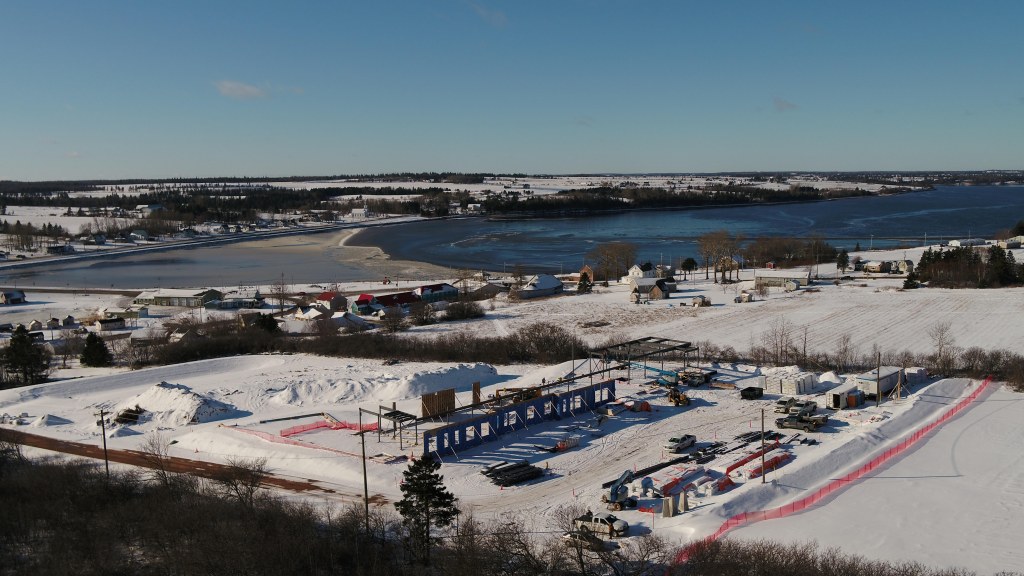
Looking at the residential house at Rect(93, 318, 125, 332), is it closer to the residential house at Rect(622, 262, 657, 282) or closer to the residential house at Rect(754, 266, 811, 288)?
the residential house at Rect(622, 262, 657, 282)

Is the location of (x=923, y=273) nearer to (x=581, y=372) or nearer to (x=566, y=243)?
(x=581, y=372)

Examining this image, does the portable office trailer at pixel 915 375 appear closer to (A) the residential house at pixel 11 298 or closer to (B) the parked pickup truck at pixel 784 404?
(B) the parked pickup truck at pixel 784 404

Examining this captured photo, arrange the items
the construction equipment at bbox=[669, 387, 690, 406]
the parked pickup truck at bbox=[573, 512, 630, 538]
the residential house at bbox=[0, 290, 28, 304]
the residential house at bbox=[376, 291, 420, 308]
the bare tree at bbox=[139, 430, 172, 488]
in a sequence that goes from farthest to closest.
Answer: the residential house at bbox=[0, 290, 28, 304] → the residential house at bbox=[376, 291, 420, 308] → the construction equipment at bbox=[669, 387, 690, 406] → the bare tree at bbox=[139, 430, 172, 488] → the parked pickup truck at bbox=[573, 512, 630, 538]

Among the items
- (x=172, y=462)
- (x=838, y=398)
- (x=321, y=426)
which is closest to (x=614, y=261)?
(x=838, y=398)

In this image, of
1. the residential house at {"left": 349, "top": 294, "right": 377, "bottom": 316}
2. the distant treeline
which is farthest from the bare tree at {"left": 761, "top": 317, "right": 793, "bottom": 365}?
the distant treeline

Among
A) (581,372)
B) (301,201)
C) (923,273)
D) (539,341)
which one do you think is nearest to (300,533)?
(581,372)

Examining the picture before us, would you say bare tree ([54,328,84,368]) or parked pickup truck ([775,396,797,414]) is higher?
parked pickup truck ([775,396,797,414])

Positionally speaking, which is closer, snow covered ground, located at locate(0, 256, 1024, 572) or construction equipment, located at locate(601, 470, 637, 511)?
snow covered ground, located at locate(0, 256, 1024, 572)
